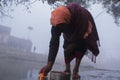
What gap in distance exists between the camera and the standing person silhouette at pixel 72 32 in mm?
2957

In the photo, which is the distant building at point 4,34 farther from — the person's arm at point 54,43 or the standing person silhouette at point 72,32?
the person's arm at point 54,43

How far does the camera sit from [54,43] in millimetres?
2930

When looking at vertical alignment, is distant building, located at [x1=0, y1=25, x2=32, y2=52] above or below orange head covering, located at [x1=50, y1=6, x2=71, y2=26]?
above

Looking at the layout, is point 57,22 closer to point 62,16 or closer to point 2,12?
point 62,16

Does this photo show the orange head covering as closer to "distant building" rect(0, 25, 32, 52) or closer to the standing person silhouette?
the standing person silhouette

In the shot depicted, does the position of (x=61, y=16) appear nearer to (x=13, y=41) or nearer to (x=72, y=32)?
(x=72, y=32)

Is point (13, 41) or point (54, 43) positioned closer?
point (54, 43)

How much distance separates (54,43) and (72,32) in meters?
0.39

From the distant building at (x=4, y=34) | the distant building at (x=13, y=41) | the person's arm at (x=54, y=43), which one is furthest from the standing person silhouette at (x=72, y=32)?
the distant building at (x=4, y=34)

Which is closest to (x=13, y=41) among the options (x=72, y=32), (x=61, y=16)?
(x=72, y=32)

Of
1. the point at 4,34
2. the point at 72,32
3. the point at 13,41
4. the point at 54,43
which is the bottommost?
the point at 54,43

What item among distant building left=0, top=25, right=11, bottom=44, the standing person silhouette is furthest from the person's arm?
distant building left=0, top=25, right=11, bottom=44

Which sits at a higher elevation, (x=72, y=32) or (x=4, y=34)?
(x=4, y=34)

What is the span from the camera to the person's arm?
2898 millimetres
